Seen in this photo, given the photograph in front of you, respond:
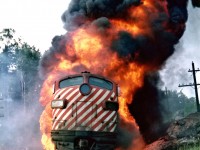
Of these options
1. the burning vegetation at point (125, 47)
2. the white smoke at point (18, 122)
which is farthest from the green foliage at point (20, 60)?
the burning vegetation at point (125, 47)

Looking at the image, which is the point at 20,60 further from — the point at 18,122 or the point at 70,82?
the point at 70,82

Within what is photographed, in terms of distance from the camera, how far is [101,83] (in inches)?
467

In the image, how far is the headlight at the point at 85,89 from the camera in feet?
36.8

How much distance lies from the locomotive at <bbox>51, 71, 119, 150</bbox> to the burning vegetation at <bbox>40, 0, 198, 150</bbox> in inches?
211

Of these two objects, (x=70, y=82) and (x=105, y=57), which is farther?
(x=105, y=57)

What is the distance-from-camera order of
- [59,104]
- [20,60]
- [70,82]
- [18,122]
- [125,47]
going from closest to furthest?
1. [59,104]
2. [70,82]
3. [125,47]
4. [18,122]
5. [20,60]

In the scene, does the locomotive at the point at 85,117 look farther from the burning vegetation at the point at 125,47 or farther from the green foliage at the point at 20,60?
the green foliage at the point at 20,60

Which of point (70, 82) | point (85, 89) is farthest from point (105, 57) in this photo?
point (85, 89)

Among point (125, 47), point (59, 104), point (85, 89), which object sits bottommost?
point (59, 104)

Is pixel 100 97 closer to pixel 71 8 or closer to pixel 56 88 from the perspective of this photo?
pixel 56 88

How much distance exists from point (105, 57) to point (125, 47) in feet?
4.98

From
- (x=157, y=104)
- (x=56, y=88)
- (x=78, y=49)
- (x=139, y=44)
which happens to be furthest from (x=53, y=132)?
(x=157, y=104)

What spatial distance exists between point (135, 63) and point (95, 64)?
2.95m

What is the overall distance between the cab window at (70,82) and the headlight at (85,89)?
30cm
